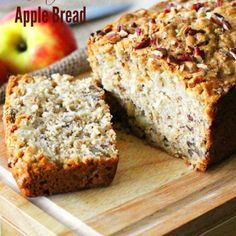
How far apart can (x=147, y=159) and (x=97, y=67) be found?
2.08ft

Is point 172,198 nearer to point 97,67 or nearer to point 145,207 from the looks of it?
→ point 145,207

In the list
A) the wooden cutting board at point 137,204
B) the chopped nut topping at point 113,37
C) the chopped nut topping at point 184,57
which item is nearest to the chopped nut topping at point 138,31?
the chopped nut topping at point 113,37

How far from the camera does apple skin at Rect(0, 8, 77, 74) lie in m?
4.67

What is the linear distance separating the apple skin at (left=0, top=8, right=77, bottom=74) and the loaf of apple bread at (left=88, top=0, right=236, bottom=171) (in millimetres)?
863

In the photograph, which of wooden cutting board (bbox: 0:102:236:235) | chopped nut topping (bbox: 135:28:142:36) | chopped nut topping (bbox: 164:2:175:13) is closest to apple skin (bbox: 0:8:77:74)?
chopped nut topping (bbox: 164:2:175:13)

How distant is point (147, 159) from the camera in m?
A: 3.55

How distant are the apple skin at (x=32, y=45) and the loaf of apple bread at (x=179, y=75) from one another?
2.83 feet

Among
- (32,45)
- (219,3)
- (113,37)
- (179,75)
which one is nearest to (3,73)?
(32,45)

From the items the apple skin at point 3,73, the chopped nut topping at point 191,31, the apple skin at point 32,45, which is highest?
the chopped nut topping at point 191,31

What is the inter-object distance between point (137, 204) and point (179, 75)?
64 centimetres

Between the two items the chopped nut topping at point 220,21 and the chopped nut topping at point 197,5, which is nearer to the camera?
the chopped nut topping at point 220,21

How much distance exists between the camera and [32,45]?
15.4 feet

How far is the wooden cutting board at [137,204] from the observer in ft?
10.1

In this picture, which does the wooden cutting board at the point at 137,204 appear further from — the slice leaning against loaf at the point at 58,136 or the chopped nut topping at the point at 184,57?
the chopped nut topping at the point at 184,57
